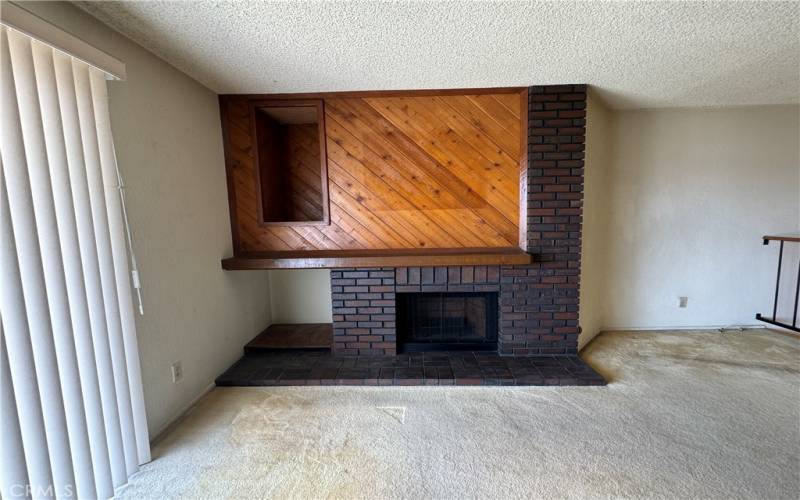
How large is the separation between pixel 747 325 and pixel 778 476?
255cm

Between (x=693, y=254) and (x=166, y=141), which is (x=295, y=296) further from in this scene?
(x=693, y=254)

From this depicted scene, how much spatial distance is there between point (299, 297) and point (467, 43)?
2858 mm

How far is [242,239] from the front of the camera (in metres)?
2.73

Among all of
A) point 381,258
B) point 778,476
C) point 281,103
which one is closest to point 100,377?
point 381,258

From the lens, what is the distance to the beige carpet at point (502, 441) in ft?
4.78

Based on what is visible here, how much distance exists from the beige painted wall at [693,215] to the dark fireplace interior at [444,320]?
1.09m

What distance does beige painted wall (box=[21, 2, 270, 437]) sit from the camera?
167 cm

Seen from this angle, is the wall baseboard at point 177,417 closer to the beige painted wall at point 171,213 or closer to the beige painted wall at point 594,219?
the beige painted wall at point 171,213

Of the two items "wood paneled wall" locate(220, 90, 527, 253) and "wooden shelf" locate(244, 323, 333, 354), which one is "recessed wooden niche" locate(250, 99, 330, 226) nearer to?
"wood paneled wall" locate(220, 90, 527, 253)

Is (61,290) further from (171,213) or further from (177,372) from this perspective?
(177,372)

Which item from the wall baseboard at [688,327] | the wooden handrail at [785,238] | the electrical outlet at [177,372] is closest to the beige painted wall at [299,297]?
the electrical outlet at [177,372]

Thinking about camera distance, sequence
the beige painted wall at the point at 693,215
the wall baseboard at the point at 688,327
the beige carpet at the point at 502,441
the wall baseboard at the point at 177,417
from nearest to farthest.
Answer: the beige carpet at the point at 502,441 < the wall baseboard at the point at 177,417 < the beige painted wall at the point at 693,215 < the wall baseboard at the point at 688,327

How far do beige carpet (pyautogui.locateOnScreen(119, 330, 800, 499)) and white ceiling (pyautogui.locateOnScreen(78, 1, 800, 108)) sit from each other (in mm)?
2282

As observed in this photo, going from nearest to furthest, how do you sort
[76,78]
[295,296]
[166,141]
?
[76,78] → [166,141] → [295,296]
